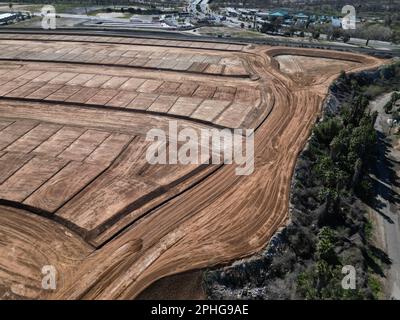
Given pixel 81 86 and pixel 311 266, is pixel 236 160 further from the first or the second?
pixel 81 86

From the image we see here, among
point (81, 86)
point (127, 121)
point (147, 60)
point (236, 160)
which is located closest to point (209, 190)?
point (236, 160)
